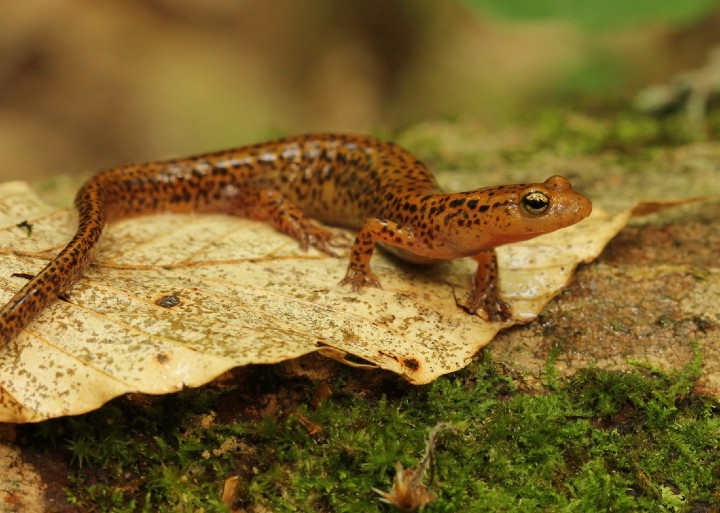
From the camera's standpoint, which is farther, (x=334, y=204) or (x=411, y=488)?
(x=334, y=204)

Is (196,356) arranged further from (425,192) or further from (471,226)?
(425,192)

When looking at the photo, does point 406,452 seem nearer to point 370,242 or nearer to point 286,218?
point 370,242

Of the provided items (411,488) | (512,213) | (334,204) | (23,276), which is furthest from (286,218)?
(411,488)

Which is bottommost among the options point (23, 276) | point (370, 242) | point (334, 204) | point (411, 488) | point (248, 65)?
point (411, 488)

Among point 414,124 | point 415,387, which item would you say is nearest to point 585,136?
point 414,124

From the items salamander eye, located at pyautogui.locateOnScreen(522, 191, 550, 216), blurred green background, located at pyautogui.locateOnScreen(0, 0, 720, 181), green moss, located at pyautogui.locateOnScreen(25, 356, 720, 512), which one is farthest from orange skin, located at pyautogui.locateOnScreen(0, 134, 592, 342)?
blurred green background, located at pyautogui.locateOnScreen(0, 0, 720, 181)

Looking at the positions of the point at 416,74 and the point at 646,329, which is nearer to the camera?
the point at 646,329
